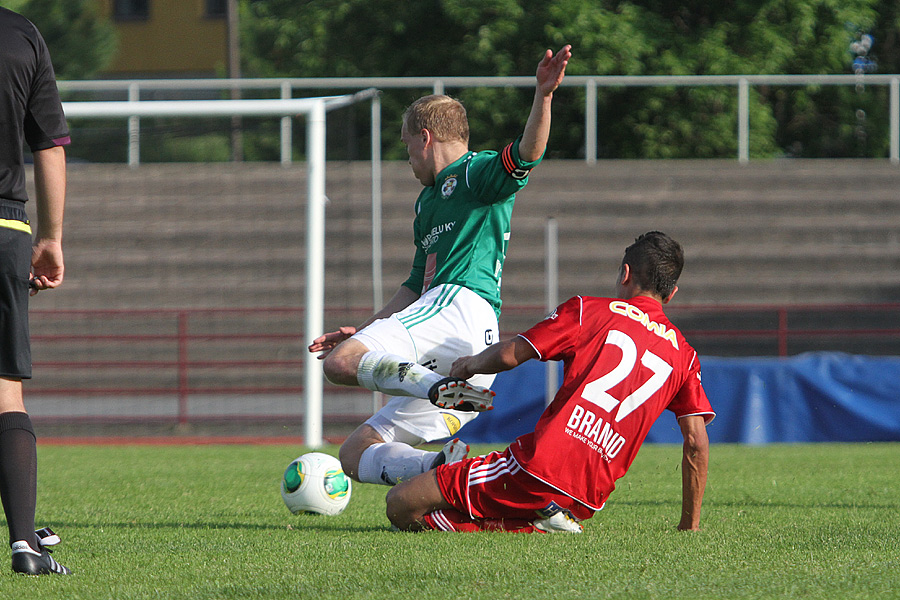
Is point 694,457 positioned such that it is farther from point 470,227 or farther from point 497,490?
point 470,227

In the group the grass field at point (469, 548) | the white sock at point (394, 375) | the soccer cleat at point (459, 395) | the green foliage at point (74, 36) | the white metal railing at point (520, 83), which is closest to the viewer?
the grass field at point (469, 548)

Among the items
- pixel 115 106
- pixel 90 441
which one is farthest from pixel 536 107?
pixel 90 441

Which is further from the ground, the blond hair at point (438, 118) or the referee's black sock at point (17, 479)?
the blond hair at point (438, 118)

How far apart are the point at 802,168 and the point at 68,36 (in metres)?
20.7

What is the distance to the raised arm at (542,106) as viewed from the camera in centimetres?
429

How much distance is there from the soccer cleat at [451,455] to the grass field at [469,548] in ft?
1.08

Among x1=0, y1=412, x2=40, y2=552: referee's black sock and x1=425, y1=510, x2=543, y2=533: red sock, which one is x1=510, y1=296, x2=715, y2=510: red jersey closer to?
x1=425, y1=510, x2=543, y2=533: red sock

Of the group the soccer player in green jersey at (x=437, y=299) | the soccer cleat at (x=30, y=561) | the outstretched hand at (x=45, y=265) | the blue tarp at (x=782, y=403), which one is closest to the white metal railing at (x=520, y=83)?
the blue tarp at (x=782, y=403)

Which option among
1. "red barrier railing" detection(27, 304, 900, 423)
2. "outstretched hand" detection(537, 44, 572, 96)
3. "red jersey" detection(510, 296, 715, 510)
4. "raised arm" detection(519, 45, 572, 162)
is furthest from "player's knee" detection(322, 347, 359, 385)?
"red barrier railing" detection(27, 304, 900, 423)

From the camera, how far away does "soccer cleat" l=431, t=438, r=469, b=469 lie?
4582 mm

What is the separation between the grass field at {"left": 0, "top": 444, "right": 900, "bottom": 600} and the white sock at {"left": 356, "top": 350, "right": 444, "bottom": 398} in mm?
589

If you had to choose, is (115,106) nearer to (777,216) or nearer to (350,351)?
(350,351)

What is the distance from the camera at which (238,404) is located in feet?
46.9

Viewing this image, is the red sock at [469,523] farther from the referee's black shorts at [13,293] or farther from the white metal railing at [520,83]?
the white metal railing at [520,83]
